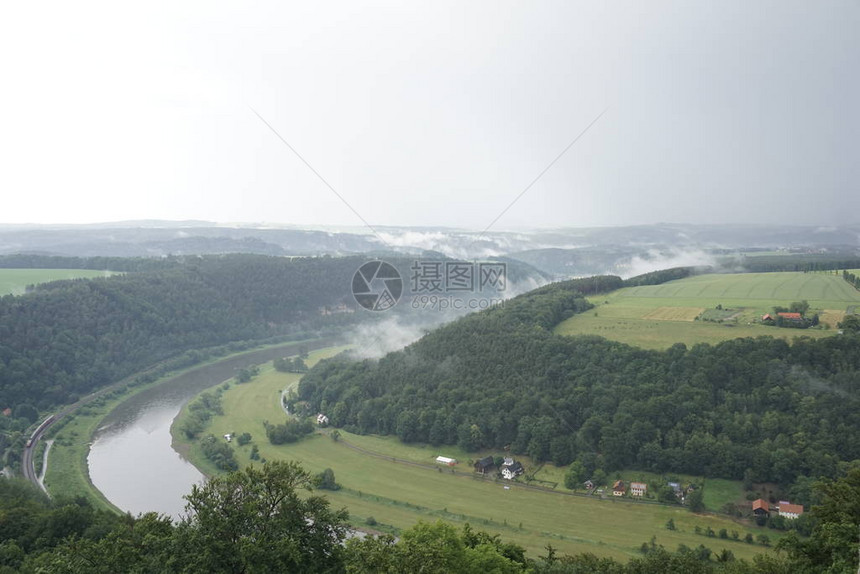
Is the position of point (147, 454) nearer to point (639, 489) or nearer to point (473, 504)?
point (473, 504)

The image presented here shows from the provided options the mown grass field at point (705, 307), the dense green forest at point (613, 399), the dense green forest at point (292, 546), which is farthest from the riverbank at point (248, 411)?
the mown grass field at point (705, 307)

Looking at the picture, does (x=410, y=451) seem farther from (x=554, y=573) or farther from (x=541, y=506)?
(x=554, y=573)

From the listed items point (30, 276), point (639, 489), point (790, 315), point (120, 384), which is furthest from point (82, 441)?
point (790, 315)

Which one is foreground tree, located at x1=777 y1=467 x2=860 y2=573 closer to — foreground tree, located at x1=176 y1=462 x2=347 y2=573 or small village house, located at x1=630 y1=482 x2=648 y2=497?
foreground tree, located at x1=176 y1=462 x2=347 y2=573

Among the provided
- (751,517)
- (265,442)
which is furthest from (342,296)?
(751,517)

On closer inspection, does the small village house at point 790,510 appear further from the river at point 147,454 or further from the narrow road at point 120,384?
the narrow road at point 120,384

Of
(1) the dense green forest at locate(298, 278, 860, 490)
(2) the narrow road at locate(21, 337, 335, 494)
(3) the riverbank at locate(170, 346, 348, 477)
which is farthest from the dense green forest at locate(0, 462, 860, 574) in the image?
(2) the narrow road at locate(21, 337, 335, 494)
